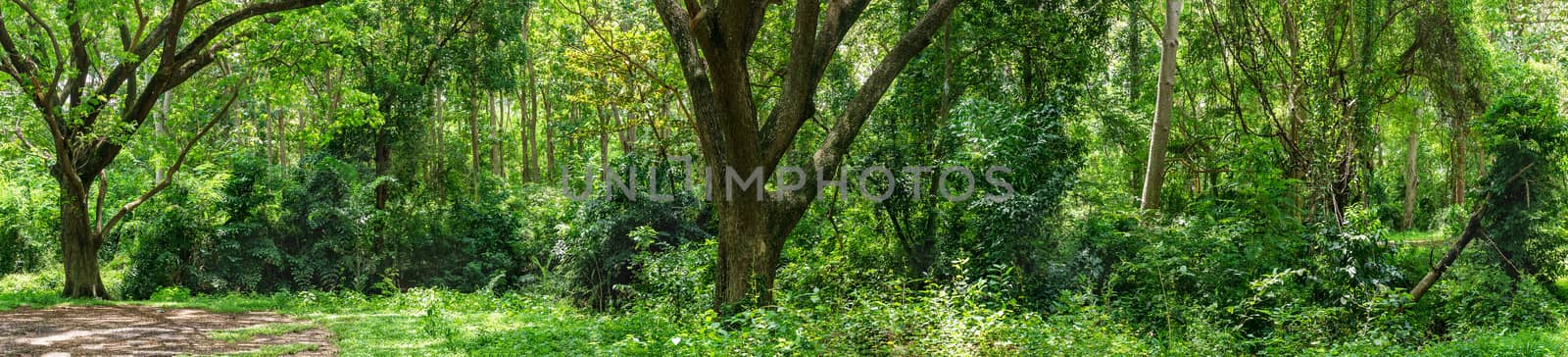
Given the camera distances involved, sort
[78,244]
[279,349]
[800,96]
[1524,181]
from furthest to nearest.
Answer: [78,244] → [1524,181] → [800,96] → [279,349]

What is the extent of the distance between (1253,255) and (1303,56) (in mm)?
2495

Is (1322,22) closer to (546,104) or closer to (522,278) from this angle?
(522,278)

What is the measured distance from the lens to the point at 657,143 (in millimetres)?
15453

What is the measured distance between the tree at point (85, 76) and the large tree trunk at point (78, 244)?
1cm

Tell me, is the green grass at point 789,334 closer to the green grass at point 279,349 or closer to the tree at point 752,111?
the green grass at point 279,349

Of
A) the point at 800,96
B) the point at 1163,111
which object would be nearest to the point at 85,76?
the point at 800,96

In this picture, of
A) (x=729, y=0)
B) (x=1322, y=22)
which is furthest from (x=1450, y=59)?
(x=729, y=0)

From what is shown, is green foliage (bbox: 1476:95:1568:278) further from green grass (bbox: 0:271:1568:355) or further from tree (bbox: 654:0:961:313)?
tree (bbox: 654:0:961:313)

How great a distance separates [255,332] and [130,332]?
40.7 inches

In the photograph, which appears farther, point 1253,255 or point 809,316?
point 1253,255

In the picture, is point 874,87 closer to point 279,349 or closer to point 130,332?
point 279,349

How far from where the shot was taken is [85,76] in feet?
42.0

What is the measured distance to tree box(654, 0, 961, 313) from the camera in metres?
8.12

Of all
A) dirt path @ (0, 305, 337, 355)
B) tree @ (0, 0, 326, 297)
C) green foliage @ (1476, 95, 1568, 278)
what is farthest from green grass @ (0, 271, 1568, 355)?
green foliage @ (1476, 95, 1568, 278)
